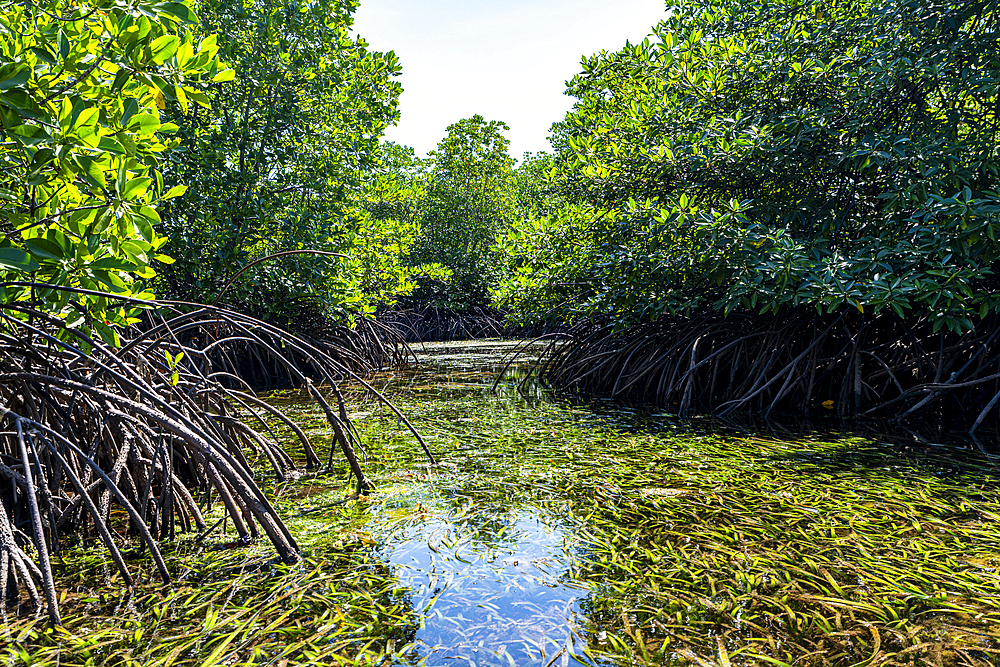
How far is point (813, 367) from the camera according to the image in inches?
185

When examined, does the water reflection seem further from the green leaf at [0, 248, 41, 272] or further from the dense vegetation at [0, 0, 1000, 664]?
the green leaf at [0, 248, 41, 272]

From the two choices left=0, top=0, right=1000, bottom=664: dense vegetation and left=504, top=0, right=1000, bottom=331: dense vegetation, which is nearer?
left=0, top=0, right=1000, bottom=664: dense vegetation

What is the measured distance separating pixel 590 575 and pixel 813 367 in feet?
11.5

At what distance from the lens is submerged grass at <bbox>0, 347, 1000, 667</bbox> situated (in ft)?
4.94

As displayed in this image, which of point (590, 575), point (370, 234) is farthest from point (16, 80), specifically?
point (370, 234)

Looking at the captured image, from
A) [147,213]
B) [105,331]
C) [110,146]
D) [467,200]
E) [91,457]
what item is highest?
[467,200]

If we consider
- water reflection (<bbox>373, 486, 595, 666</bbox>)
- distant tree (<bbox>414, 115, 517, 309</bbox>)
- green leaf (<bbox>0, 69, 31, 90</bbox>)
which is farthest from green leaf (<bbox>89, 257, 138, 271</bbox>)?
distant tree (<bbox>414, 115, 517, 309</bbox>)

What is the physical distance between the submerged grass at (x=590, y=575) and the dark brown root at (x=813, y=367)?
51.0 inches

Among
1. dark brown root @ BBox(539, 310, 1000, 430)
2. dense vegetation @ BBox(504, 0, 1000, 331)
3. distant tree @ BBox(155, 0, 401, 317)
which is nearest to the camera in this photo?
dense vegetation @ BBox(504, 0, 1000, 331)

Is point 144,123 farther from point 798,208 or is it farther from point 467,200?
point 467,200

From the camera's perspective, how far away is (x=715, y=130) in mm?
4738

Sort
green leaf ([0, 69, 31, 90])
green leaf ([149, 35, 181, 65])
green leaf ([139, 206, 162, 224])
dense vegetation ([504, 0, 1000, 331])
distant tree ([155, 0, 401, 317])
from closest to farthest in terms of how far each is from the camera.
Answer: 1. green leaf ([0, 69, 31, 90])
2. green leaf ([149, 35, 181, 65])
3. green leaf ([139, 206, 162, 224])
4. dense vegetation ([504, 0, 1000, 331])
5. distant tree ([155, 0, 401, 317])

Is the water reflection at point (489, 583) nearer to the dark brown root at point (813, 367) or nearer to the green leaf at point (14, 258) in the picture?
the green leaf at point (14, 258)

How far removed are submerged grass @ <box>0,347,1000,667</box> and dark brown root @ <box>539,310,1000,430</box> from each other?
1.30 metres
